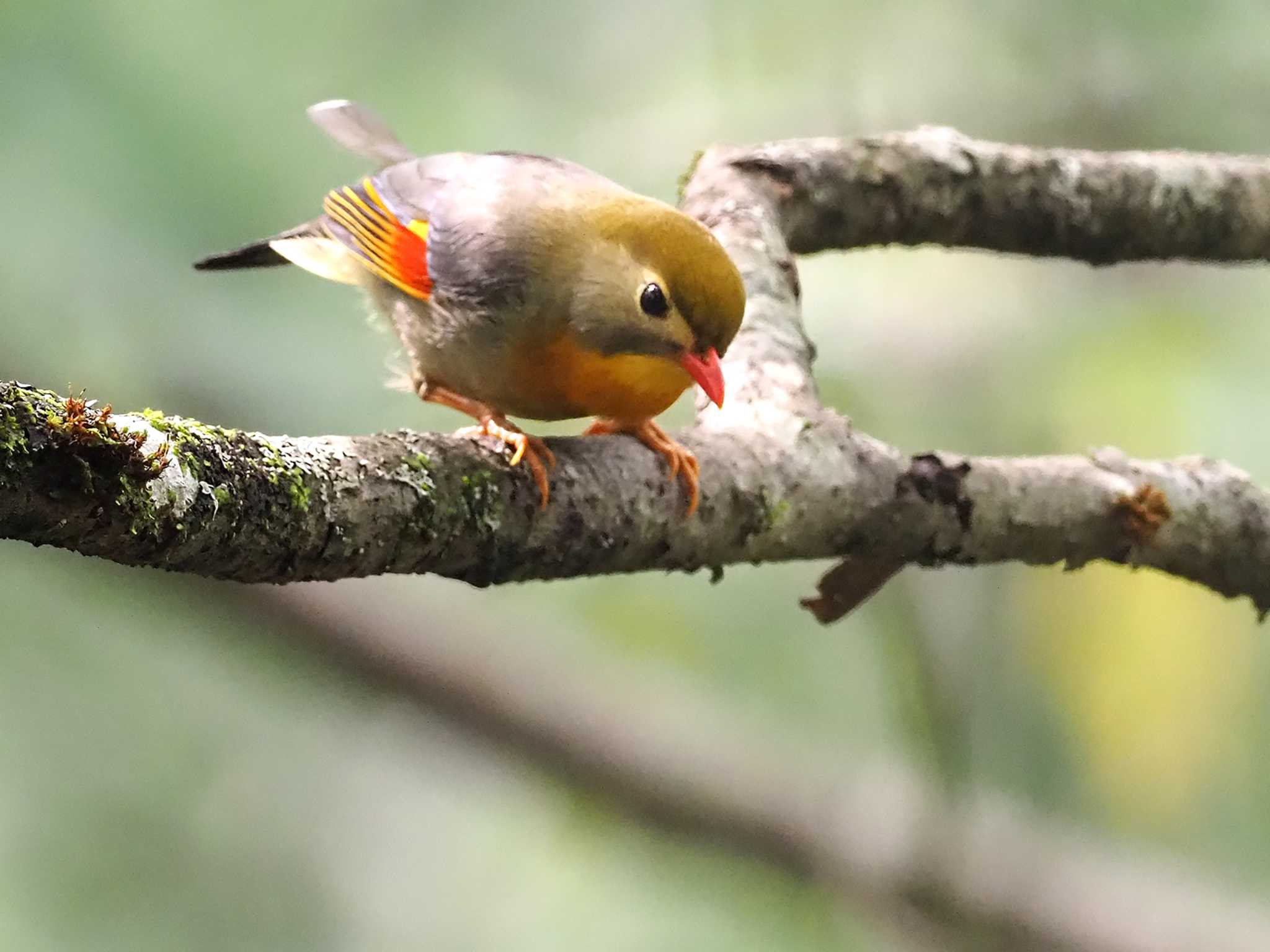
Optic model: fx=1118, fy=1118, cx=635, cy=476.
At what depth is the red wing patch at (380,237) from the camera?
1.78m

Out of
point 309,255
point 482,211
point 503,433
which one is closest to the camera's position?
point 503,433

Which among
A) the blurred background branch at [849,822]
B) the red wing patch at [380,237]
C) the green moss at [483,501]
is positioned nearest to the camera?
the green moss at [483,501]

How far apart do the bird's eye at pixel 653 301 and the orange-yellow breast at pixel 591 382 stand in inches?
2.6

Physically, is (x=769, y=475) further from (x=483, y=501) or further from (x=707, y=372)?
(x=483, y=501)

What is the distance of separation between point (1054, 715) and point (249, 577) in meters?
2.95

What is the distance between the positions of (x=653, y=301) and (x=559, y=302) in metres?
0.14

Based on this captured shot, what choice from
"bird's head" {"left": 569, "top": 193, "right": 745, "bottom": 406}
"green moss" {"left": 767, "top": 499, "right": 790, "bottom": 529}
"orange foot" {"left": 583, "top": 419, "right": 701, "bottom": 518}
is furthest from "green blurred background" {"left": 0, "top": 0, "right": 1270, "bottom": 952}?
"green moss" {"left": 767, "top": 499, "right": 790, "bottom": 529}

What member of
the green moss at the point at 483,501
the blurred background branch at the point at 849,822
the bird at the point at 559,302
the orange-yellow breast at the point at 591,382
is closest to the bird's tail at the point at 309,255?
the bird at the point at 559,302

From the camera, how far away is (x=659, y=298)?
1.67m

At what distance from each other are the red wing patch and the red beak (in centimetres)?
42

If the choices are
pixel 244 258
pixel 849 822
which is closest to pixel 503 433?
pixel 244 258

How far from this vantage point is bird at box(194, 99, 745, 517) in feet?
5.36

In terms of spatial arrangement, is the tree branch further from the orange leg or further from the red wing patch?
the red wing patch

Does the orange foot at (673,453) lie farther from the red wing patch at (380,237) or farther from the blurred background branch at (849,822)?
the blurred background branch at (849,822)
